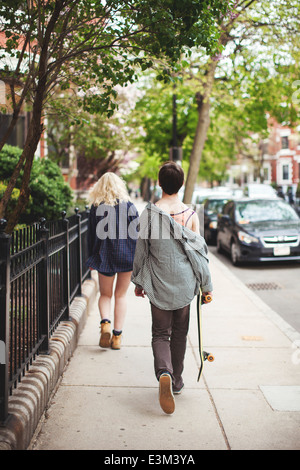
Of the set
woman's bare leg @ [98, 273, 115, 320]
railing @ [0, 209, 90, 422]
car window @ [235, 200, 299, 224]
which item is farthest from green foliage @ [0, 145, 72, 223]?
car window @ [235, 200, 299, 224]

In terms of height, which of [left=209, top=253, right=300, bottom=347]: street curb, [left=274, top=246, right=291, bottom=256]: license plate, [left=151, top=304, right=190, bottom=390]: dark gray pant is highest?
[left=151, top=304, right=190, bottom=390]: dark gray pant

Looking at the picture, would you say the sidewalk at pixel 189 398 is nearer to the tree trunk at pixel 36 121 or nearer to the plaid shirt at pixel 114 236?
the plaid shirt at pixel 114 236

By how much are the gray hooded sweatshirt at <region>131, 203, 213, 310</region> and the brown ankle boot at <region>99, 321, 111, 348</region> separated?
1685 millimetres

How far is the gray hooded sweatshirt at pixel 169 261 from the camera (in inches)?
171

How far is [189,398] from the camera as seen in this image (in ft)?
15.2

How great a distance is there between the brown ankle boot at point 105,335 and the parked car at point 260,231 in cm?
717

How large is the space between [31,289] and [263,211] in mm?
10367

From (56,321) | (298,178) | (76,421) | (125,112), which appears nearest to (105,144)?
(125,112)

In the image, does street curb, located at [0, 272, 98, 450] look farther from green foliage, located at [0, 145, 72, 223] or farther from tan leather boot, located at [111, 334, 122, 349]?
green foliage, located at [0, 145, 72, 223]

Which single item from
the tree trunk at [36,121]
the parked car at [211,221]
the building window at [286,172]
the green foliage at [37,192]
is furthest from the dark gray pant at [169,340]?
the building window at [286,172]

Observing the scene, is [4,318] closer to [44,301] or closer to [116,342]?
[44,301]

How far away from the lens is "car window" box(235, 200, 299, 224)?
45.3 ft

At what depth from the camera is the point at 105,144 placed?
18453 millimetres

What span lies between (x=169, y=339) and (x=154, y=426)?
734mm
